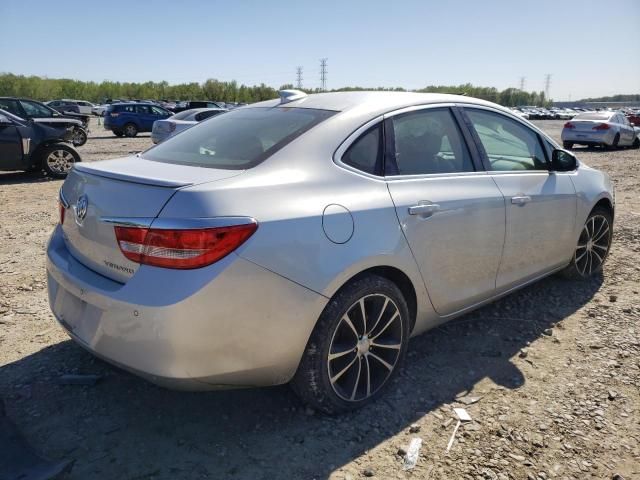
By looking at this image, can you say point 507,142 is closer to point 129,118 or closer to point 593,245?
point 593,245

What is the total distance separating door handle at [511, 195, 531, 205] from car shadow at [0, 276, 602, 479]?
97 centimetres

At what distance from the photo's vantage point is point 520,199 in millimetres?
3439

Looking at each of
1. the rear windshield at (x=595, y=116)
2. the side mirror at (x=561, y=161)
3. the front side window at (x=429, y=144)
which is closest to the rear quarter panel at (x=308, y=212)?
the front side window at (x=429, y=144)

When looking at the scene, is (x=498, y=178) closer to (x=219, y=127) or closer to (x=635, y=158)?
(x=219, y=127)

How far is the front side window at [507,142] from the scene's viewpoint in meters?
3.47

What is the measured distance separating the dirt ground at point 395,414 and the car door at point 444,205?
48cm

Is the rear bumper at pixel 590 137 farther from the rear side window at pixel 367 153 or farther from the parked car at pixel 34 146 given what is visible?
the rear side window at pixel 367 153

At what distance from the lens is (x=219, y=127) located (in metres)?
3.17

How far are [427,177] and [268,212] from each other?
3.76ft

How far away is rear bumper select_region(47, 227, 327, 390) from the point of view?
80.4 inches

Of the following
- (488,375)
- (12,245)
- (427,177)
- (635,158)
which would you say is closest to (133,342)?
(427,177)

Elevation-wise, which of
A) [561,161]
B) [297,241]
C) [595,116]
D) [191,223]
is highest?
[595,116]

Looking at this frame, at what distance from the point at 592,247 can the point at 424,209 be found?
8.63 feet

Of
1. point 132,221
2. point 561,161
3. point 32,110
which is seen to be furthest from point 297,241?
point 32,110
